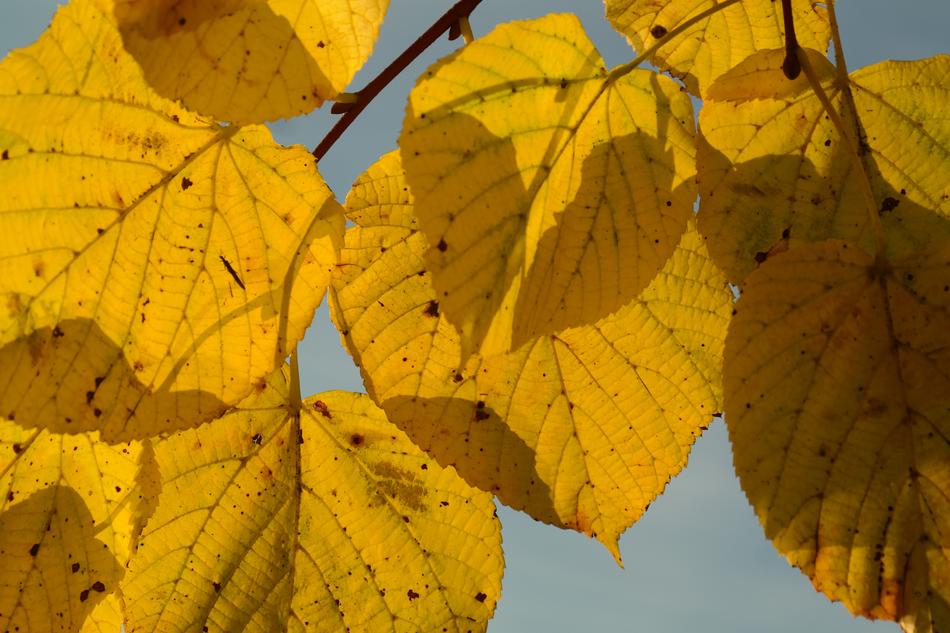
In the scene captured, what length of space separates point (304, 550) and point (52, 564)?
10.7 inches

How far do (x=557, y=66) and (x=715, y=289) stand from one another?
277mm

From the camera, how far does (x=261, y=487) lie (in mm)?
1021

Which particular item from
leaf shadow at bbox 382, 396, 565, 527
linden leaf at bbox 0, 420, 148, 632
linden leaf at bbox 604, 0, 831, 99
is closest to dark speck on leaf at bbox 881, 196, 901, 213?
linden leaf at bbox 604, 0, 831, 99

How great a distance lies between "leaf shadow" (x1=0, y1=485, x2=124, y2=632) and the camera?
3.35 ft

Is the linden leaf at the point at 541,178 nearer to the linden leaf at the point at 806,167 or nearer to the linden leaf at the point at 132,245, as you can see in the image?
the linden leaf at the point at 806,167

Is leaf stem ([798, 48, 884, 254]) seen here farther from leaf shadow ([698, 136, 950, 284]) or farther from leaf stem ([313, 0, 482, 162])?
leaf stem ([313, 0, 482, 162])

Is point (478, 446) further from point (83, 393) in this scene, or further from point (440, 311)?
point (83, 393)

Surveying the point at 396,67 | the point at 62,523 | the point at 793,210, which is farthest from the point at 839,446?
the point at 62,523

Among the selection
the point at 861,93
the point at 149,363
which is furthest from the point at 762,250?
the point at 149,363

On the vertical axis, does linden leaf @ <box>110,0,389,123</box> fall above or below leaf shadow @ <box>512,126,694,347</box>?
above

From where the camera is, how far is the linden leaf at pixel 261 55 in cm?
75

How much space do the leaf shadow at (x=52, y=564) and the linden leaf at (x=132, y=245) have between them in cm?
26

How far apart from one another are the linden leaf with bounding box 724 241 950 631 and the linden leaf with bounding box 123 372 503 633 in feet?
1.01

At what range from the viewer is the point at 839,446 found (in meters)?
0.81
